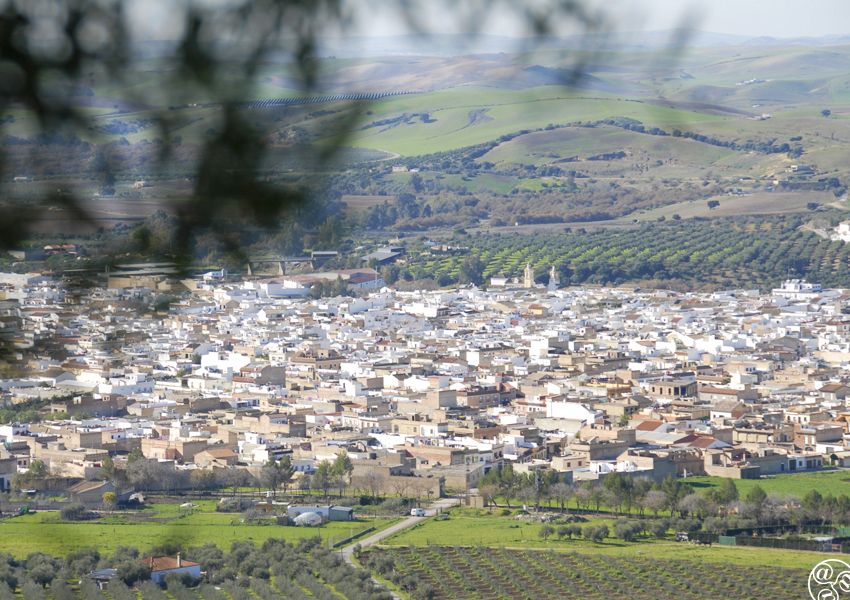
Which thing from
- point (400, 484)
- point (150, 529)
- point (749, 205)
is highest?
point (749, 205)

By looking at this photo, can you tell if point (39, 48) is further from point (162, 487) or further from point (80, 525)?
point (162, 487)

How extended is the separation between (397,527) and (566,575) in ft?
9.44

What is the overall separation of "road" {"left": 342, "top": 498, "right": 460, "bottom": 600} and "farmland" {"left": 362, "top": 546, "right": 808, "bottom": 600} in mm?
313

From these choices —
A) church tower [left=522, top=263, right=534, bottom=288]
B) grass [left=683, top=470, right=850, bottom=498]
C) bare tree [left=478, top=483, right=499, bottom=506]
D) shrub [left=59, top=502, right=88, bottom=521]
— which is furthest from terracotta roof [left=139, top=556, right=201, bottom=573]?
church tower [left=522, top=263, right=534, bottom=288]

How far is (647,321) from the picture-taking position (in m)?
37.6

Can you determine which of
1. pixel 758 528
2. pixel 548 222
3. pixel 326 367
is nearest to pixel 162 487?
pixel 758 528

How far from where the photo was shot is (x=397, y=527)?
17656 millimetres

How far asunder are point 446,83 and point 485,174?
60.5m

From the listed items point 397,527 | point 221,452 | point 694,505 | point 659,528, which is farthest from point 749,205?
point 397,527

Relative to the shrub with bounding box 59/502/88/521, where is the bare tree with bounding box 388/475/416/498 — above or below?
above

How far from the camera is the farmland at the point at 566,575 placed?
1459 centimetres

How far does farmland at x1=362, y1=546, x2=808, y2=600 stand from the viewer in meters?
14.6

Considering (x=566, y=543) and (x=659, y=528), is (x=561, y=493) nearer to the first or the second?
(x=659, y=528)

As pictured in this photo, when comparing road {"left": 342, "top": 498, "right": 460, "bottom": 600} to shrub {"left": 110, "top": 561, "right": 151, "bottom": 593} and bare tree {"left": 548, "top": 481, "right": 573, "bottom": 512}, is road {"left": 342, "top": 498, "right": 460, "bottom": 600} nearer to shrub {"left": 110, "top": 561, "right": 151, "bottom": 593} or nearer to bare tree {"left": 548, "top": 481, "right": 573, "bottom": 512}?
bare tree {"left": 548, "top": 481, "right": 573, "bottom": 512}
